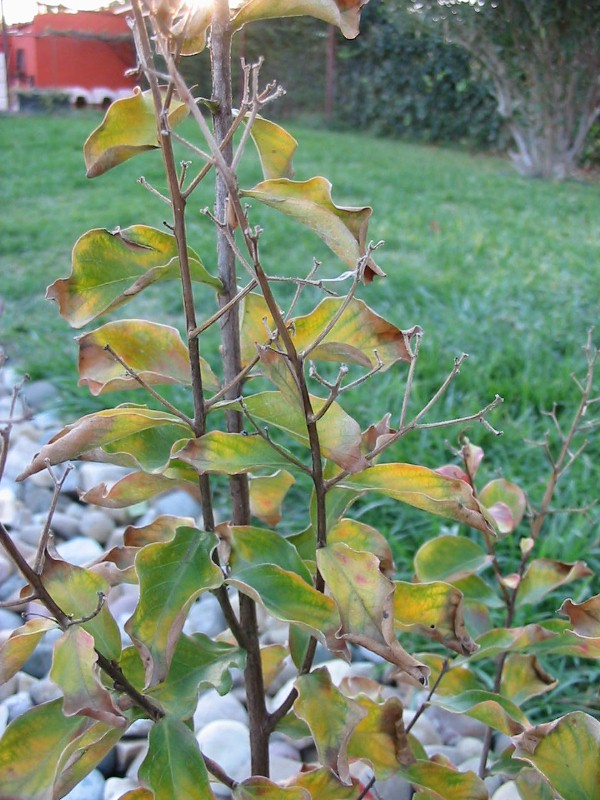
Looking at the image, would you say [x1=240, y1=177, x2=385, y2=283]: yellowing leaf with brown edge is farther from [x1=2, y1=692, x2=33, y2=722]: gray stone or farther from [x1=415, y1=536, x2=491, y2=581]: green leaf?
[x1=2, y1=692, x2=33, y2=722]: gray stone

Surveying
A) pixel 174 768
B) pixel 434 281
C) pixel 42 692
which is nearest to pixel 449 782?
pixel 174 768

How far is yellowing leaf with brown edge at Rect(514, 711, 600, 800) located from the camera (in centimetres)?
73

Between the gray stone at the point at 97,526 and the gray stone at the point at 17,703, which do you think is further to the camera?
the gray stone at the point at 97,526

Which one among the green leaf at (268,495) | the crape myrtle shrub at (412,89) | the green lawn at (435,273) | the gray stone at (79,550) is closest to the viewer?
the green leaf at (268,495)

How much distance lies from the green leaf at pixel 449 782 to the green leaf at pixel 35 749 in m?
0.34

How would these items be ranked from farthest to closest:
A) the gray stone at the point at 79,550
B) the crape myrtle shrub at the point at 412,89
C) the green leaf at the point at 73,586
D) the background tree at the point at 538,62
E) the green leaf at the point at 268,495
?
the crape myrtle shrub at the point at 412,89, the background tree at the point at 538,62, the gray stone at the point at 79,550, the green leaf at the point at 268,495, the green leaf at the point at 73,586

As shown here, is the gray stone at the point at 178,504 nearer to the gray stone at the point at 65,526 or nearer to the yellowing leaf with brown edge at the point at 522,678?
the gray stone at the point at 65,526

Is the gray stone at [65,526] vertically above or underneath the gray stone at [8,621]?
above

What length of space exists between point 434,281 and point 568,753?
272cm

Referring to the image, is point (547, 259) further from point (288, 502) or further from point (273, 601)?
point (273, 601)

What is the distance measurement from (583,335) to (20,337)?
190cm

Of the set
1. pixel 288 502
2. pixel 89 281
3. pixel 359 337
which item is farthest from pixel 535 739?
pixel 288 502

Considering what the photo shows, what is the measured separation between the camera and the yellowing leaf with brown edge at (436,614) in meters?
0.77

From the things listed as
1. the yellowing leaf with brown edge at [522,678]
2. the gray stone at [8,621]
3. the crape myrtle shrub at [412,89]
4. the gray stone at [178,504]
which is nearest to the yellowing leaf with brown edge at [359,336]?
the yellowing leaf with brown edge at [522,678]
